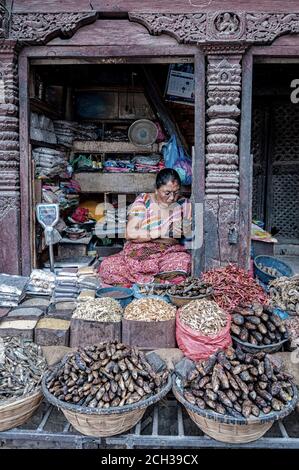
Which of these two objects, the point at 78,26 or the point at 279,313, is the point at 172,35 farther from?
the point at 279,313

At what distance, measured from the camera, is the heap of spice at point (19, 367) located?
2.90 metres

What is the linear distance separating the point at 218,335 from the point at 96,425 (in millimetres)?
1117

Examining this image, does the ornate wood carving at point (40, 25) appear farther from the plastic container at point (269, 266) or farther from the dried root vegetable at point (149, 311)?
the plastic container at point (269, 266)

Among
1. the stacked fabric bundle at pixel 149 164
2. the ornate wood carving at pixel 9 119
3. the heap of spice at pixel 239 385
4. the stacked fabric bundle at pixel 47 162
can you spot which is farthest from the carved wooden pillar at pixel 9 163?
the stacked fabric bundle at pixel 149 164

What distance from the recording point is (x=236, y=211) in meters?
4.08

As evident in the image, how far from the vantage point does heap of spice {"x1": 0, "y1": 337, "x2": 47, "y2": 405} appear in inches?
114

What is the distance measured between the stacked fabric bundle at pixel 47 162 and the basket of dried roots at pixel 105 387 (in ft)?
9.16

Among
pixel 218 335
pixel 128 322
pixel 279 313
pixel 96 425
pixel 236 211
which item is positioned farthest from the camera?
pixel 236 211

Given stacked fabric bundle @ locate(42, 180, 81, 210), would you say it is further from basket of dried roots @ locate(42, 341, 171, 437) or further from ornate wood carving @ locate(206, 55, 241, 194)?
basket of dried roots @ locate(42, 341, 171, 437)

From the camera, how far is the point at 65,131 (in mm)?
6383

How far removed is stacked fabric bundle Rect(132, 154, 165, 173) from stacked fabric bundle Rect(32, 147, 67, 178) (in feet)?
4.50

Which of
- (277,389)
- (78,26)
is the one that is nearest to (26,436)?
(277,389)

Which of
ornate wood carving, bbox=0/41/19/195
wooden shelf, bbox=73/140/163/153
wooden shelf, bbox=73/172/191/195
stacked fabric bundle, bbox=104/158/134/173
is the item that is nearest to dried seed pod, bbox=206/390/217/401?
ornate wood carving, bbox=0/41/19/195

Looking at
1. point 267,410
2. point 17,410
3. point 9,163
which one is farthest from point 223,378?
point 9,163
